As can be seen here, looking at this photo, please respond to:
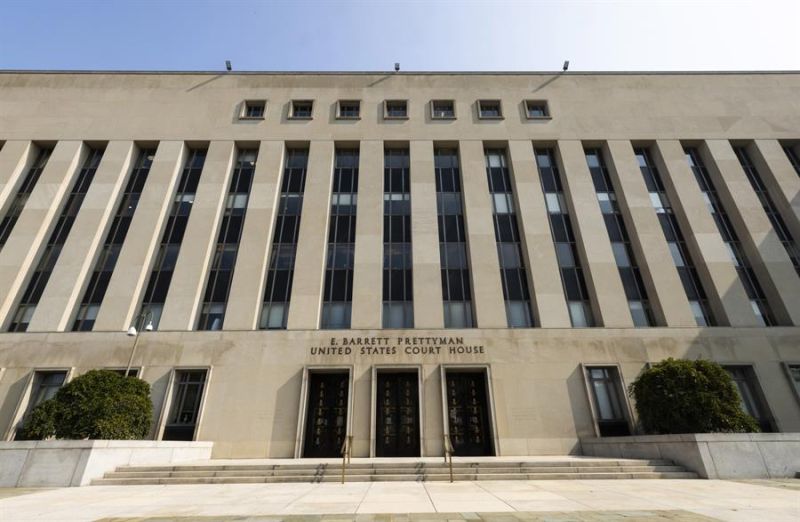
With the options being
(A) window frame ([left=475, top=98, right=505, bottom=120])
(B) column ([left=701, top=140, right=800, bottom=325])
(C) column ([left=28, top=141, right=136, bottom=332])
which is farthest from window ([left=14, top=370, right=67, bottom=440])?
(B) column ([left=701, top=140, right=800, bottom=325])

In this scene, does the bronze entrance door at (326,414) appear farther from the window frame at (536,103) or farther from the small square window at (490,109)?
the window frame at (536,103)

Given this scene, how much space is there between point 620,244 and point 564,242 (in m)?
3.44

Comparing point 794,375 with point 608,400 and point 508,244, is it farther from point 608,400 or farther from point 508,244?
point 508,244

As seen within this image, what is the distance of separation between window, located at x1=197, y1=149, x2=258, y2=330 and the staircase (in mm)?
8880

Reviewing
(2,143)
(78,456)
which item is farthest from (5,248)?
(78,456)

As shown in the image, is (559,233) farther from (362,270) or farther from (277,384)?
(277,384)

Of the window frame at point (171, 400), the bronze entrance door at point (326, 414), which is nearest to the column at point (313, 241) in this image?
the bronze entrance door at point (326, 414)

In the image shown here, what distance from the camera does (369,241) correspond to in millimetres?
22656

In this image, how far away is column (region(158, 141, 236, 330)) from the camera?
20.4m

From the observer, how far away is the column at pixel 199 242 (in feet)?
67.1

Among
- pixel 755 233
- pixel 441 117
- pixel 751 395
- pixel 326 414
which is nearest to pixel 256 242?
pixel 326 414

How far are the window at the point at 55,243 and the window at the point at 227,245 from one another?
9078mm

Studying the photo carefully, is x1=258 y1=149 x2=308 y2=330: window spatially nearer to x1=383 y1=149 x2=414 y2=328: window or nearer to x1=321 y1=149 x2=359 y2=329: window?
x1=321 y1=149 x2=359 y2=329: window

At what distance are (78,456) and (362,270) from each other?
45.4 feet
